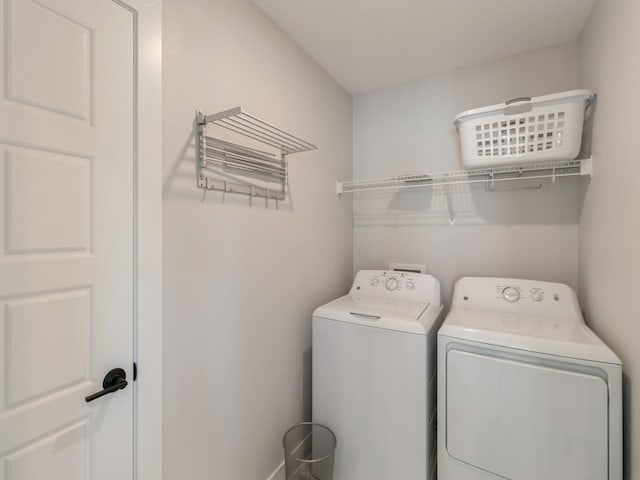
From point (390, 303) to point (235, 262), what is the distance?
978 mm

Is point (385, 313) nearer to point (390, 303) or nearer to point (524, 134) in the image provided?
point (390, 303)

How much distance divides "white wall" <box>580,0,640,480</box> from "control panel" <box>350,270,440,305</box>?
774mm

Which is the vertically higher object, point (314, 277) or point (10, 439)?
point (314, 277)

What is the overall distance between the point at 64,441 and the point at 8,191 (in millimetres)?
718

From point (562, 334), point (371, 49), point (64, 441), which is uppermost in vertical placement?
point (371, 49)

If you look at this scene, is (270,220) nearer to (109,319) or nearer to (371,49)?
(109,319)

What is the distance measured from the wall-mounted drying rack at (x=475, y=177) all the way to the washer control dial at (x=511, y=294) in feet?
1.96

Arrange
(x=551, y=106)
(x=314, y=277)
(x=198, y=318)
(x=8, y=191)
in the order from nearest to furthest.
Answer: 1. (x=8, y=191)
2. (x=198, y=318)
3. (x=551, y=106)
4. (x=314, y=277)

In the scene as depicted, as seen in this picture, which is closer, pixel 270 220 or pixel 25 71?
pixel 25 71

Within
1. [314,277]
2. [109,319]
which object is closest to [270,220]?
[314,277]

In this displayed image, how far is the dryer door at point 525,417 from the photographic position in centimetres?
110

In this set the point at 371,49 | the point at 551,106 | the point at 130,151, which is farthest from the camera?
the point at 371,49

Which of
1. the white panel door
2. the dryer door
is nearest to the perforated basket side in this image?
the dryer door

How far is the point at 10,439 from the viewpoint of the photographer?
74cm
